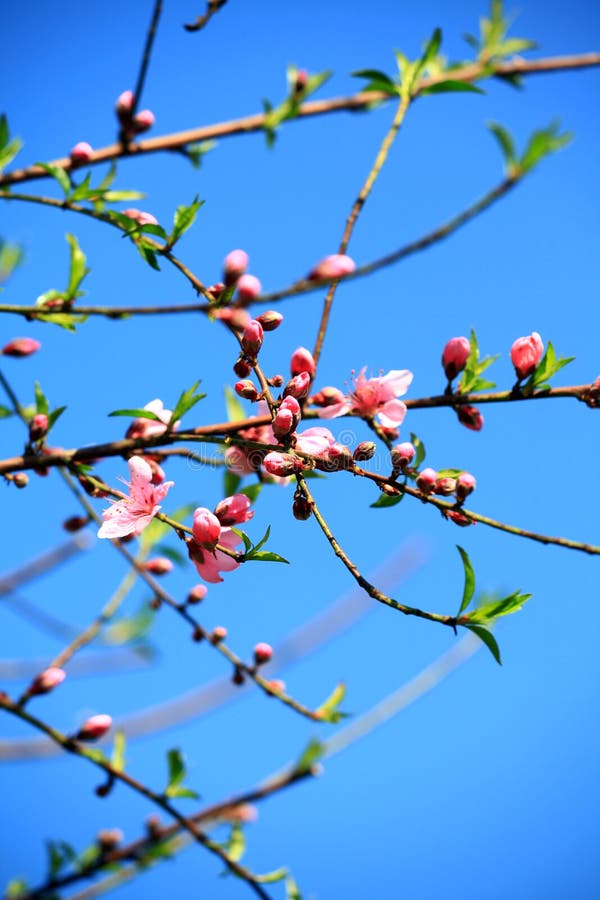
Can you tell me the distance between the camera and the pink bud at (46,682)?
4.92 ft

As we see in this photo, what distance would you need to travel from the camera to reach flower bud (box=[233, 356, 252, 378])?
1229 millimetres

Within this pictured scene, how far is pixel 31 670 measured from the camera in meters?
2.29

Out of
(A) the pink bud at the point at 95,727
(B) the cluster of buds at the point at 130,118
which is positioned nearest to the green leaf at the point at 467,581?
(A) the pink bud at the point at 95,727

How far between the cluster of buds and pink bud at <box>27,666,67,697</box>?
1.22 metres

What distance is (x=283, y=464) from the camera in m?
1.08

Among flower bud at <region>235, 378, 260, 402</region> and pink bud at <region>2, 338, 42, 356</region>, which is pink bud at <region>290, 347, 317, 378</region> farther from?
pink bud at <region>2, 338, 42, 356</region>

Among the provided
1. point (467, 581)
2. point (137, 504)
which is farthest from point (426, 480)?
point (137, 504)

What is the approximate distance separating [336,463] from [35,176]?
976 millimetres

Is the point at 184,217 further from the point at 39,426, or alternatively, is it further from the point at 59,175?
the point at 39,426

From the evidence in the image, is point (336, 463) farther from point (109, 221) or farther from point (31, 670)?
point (31, 670)

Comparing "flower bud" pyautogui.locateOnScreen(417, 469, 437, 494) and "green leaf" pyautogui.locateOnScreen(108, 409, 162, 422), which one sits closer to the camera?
"flower bud" pyautogui.locateOnScreen(417, 469, 437, 494)

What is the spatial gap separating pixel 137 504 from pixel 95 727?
0.55 metres

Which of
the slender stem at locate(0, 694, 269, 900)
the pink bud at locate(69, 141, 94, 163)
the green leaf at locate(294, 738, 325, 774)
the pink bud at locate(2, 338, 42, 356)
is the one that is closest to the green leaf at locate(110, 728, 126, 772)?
the slender stem at locate(0, 694, 269, 900)

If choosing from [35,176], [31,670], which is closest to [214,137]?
[35,176]
